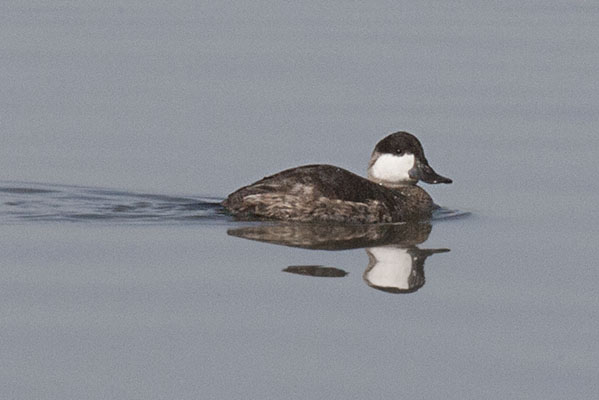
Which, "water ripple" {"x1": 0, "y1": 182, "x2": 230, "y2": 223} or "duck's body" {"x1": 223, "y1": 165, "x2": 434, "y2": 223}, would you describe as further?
"duck's body" {"x1": 223, "y1": 165, "x2": 434, "y2": 223}

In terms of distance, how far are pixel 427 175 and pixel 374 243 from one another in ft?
6.26

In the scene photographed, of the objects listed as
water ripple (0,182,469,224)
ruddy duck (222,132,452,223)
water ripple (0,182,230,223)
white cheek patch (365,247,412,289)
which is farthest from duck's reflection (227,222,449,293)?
water ripple (0,182,230,223)

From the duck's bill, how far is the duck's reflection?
2.76 ft

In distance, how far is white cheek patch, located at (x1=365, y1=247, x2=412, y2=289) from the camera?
25.0ft

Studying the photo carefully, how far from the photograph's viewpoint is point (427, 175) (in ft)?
35.4

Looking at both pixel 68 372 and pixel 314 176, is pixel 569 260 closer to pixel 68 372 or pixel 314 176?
pixel 314 176

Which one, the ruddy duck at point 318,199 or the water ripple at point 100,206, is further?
the ruddy duck at point 318,199

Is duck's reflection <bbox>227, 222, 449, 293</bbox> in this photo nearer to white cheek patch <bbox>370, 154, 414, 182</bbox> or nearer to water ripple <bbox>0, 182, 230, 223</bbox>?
water ripple <bbox>0, 182, 230, 223</bbox>

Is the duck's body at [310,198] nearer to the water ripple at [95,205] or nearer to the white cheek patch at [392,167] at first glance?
the water ripple at [95,205]

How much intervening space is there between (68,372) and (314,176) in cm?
440

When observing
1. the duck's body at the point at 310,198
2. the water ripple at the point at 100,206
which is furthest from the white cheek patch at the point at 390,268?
the water ripple at the point at 100,206

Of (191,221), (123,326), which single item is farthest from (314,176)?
(123,326)

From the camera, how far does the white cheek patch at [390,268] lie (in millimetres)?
7617

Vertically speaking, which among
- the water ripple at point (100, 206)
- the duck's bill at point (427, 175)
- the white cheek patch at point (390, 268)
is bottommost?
the white cheek patch at point (390, 268)
